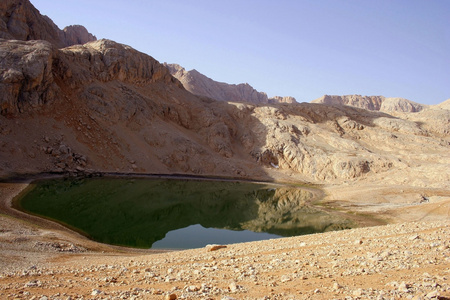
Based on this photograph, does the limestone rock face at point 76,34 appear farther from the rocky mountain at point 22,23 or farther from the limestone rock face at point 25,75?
the limestone rock face at point 25,75

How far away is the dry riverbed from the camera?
25.6 ft

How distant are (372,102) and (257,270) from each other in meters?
170

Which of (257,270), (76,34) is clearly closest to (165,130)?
(257,270)

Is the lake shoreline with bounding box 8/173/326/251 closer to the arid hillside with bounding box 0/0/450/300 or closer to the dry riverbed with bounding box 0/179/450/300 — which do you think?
the arid hillside with bounding box 0/0/450/300

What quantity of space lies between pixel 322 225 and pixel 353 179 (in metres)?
26.2

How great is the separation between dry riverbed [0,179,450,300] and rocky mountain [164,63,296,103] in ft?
338

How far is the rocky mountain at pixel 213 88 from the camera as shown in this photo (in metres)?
121

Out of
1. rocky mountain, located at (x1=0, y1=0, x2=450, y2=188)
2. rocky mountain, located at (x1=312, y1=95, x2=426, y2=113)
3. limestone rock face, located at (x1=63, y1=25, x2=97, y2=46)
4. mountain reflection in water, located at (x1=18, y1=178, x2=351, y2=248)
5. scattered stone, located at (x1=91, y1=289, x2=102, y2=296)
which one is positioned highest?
limestone rock face, located at (x1=63, y1=25, x2=97, y2=46)

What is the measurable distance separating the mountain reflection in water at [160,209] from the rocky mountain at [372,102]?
121 meters

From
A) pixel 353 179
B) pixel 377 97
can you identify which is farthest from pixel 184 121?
pixel 377 97

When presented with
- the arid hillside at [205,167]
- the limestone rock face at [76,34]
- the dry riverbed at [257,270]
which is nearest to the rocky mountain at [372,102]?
the arid hillside at [205,167]

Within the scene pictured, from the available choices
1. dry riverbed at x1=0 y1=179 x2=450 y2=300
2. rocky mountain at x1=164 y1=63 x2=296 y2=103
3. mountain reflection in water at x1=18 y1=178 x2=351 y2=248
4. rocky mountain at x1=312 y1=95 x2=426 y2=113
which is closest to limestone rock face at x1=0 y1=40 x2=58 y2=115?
mountain reflection in water at x1=18 y1=178 x2=351 y2=248

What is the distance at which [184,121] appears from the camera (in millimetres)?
68812

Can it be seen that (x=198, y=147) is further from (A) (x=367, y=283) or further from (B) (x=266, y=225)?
(A) (x=367, y=283)
